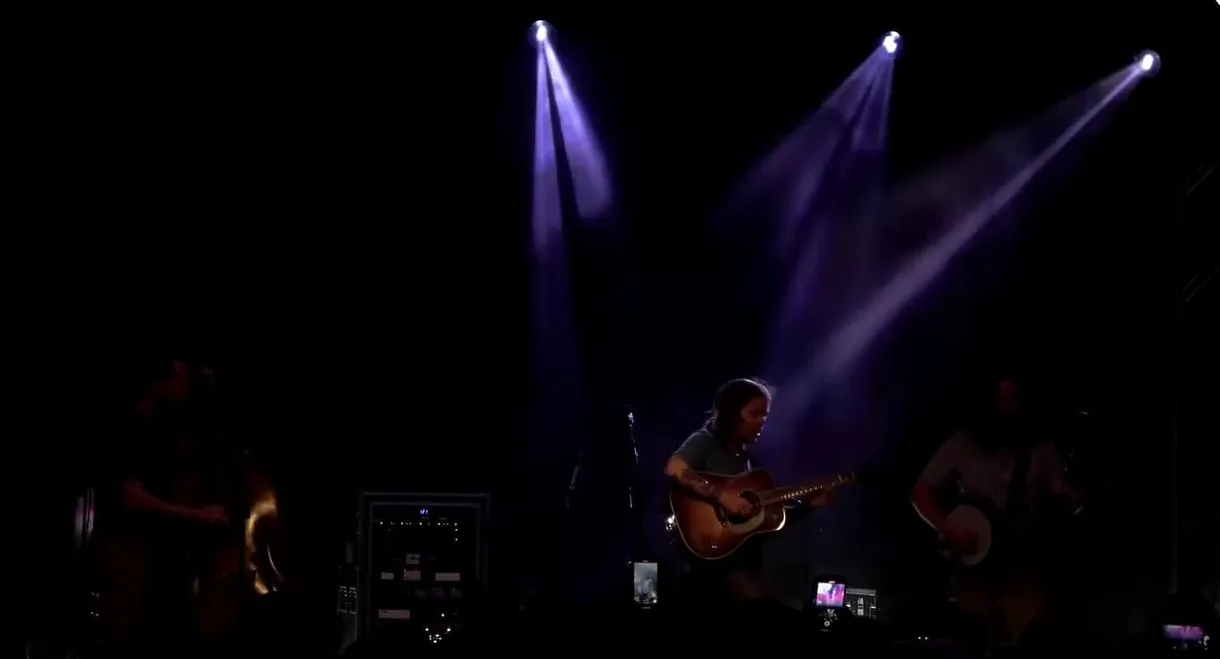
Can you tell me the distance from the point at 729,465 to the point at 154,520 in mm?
3609

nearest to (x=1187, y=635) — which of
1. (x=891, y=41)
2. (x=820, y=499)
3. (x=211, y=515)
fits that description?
(x=820, y=499)

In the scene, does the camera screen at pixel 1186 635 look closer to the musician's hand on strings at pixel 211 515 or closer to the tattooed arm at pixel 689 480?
the tattooed arm at pixel 689 480

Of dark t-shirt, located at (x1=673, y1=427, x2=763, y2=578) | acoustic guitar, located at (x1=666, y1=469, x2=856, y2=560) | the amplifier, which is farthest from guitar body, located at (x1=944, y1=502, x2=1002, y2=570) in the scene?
the amplifier

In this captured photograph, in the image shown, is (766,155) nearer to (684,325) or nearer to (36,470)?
(684,325)

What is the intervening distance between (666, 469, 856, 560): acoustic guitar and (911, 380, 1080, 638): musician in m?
1.01

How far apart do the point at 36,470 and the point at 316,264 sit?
265 centimetres

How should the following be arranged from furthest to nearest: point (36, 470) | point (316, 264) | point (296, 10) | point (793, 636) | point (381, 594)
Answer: point (316, 264) < point (296, 10) < point (381, 594) < point (36, 470) < point (793, 636)

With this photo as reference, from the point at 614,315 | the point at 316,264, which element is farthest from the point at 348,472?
the point at 614,315

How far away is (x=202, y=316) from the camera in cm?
877

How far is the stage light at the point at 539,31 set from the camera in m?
9.28

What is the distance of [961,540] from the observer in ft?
26.2

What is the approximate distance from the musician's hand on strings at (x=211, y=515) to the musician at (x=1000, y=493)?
4.56 m

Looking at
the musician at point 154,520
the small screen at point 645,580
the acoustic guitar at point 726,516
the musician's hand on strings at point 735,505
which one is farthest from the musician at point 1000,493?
the musician at point 154,520

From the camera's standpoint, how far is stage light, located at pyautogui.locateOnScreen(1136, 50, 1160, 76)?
30.1 ft
